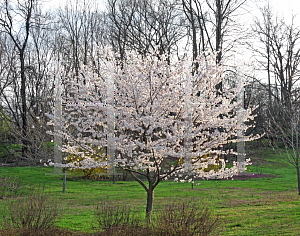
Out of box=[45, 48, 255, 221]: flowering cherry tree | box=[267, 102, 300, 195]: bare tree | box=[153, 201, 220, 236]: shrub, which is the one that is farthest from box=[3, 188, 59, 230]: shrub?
box=[267, 102, 300, 195]: bare tree

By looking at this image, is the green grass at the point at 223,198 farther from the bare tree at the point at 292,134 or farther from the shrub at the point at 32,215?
the bare tree at the point at 292,134

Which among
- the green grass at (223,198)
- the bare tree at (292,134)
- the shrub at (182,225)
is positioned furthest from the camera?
the bare tree at (292,134)

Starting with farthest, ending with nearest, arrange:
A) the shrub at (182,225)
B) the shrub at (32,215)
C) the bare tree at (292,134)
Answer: the bare tree at (292,134) < the shrub at (32,215) < the shrub at (182,225)

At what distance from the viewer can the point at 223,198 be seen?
11562mm

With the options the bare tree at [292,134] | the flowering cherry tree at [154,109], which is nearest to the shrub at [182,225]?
the flowering cherry tree at [154,109]

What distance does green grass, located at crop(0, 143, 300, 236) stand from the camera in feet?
24.7

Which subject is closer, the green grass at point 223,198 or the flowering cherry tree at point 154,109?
the flowering cherry tree at point 154,109

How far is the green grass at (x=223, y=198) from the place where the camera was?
296 inches

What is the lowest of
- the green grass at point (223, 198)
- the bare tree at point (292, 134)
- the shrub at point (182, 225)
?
the green grass at point (223, 198)

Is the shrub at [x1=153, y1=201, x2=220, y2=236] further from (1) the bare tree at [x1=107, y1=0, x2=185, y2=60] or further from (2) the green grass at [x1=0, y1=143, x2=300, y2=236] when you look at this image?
(1) the bare tree at [x1=107, y1=0, x2=185, y2=60]

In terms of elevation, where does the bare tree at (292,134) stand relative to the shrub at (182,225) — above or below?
above

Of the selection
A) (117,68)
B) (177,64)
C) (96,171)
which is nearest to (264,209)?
(177,64)

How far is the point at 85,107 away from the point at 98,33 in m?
18.5

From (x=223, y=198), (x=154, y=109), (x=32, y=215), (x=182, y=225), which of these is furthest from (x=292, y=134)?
(x=32, y=215)
